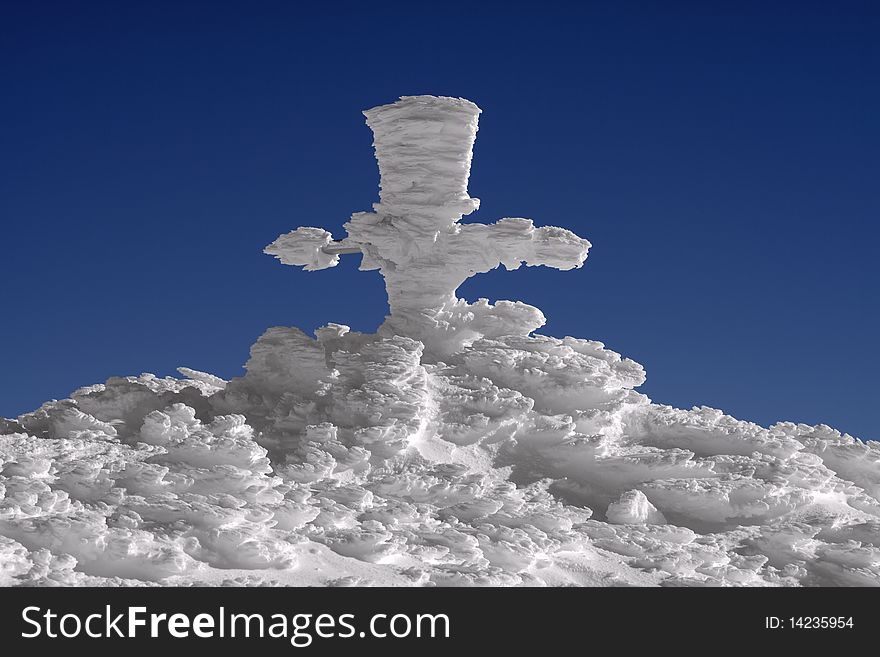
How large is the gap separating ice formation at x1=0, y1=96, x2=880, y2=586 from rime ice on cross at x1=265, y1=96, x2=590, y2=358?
0.21 ft

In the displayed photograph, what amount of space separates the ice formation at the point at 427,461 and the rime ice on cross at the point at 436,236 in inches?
2.5

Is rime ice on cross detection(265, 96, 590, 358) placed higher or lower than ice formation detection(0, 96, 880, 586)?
A: higher

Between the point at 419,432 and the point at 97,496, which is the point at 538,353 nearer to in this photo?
the point at 419,432

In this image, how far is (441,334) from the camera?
3067 cm

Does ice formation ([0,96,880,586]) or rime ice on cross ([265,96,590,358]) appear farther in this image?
rime ice on cross ([265,96,590,358])

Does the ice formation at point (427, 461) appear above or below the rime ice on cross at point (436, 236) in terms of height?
below

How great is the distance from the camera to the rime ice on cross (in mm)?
30141

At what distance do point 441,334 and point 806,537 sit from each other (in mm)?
11566

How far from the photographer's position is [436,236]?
1205 inches

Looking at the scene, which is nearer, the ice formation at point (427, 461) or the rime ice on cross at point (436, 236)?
the ice formation at point (427, 461)

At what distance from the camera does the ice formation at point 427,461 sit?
67.1 feet
